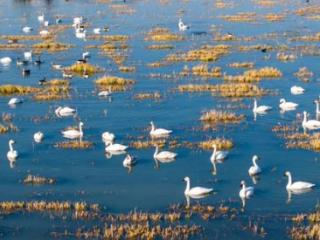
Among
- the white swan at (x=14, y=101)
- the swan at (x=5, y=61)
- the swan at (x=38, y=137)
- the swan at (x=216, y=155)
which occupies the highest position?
the swan at (x=5, y=61)

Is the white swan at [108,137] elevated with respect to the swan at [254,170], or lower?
elevated

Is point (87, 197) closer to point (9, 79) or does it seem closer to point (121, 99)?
point (121, 99)

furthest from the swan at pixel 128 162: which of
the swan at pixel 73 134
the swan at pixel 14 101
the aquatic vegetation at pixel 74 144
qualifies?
the swan at pixel 14 101

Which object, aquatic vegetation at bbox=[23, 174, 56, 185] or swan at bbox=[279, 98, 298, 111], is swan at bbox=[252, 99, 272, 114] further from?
aquatic vegetation at bbox=[23, 174, 56, 185]

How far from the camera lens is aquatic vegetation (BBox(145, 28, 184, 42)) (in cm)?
6916

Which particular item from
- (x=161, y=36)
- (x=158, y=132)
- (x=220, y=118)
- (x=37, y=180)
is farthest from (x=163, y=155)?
(x=161, y=36)

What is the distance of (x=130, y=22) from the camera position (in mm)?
85062

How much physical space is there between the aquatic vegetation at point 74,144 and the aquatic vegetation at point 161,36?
36540mm

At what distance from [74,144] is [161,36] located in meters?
38.7

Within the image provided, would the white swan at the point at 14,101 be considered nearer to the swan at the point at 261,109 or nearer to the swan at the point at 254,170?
the swan at the point at 261,109

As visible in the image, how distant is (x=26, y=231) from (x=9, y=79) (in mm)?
29985

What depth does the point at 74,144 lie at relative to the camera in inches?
1287

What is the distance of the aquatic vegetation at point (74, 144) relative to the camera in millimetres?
32469

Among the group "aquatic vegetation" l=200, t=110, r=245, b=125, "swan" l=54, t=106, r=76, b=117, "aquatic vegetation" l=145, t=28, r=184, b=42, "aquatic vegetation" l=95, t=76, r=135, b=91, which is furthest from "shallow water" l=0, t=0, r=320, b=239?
"aquatic vegetation" l=145, t=28, r=184, b=42
